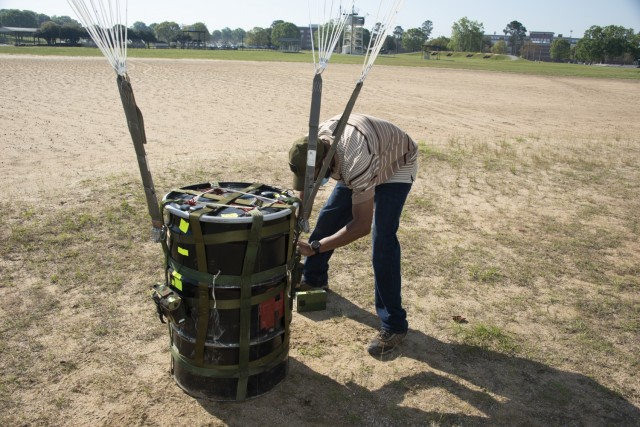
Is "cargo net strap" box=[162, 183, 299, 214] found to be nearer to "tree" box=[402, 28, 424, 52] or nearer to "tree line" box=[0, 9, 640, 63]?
"tree line" box=[0, 9, 640, 63]

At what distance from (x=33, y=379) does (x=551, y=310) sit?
14.1ft

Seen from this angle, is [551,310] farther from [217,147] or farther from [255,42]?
[255,42]

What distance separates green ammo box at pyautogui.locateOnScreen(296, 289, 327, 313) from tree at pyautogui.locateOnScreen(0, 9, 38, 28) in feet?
593

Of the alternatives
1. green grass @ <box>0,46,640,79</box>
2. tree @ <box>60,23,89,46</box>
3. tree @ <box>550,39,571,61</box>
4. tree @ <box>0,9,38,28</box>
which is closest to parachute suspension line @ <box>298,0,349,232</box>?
green grass @ <box>0,46,640,79</box>

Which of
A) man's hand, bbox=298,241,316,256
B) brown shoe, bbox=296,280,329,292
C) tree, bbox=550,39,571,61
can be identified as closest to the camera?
man's hand, bbox=298,241,316,256

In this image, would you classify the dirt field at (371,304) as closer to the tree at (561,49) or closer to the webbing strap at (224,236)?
the webbing strap at (224,236)

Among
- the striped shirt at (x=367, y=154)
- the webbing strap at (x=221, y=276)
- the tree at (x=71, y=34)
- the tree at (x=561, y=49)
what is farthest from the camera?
the tree at (x=561, y=49)

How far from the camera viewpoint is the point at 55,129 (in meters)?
11.9

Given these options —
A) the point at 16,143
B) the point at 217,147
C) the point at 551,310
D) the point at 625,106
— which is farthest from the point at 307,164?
the point at 625,106

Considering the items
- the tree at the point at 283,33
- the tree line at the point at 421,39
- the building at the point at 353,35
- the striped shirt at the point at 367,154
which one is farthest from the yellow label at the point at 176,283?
the tree at the point at 283,33

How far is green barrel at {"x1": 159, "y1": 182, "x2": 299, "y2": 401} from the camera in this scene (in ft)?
10.1

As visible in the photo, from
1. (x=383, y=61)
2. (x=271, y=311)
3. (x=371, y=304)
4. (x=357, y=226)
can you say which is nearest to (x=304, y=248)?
(x=357, y=226)

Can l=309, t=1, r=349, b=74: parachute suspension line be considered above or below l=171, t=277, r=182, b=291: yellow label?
above

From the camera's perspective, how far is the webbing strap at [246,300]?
304 centimetres
